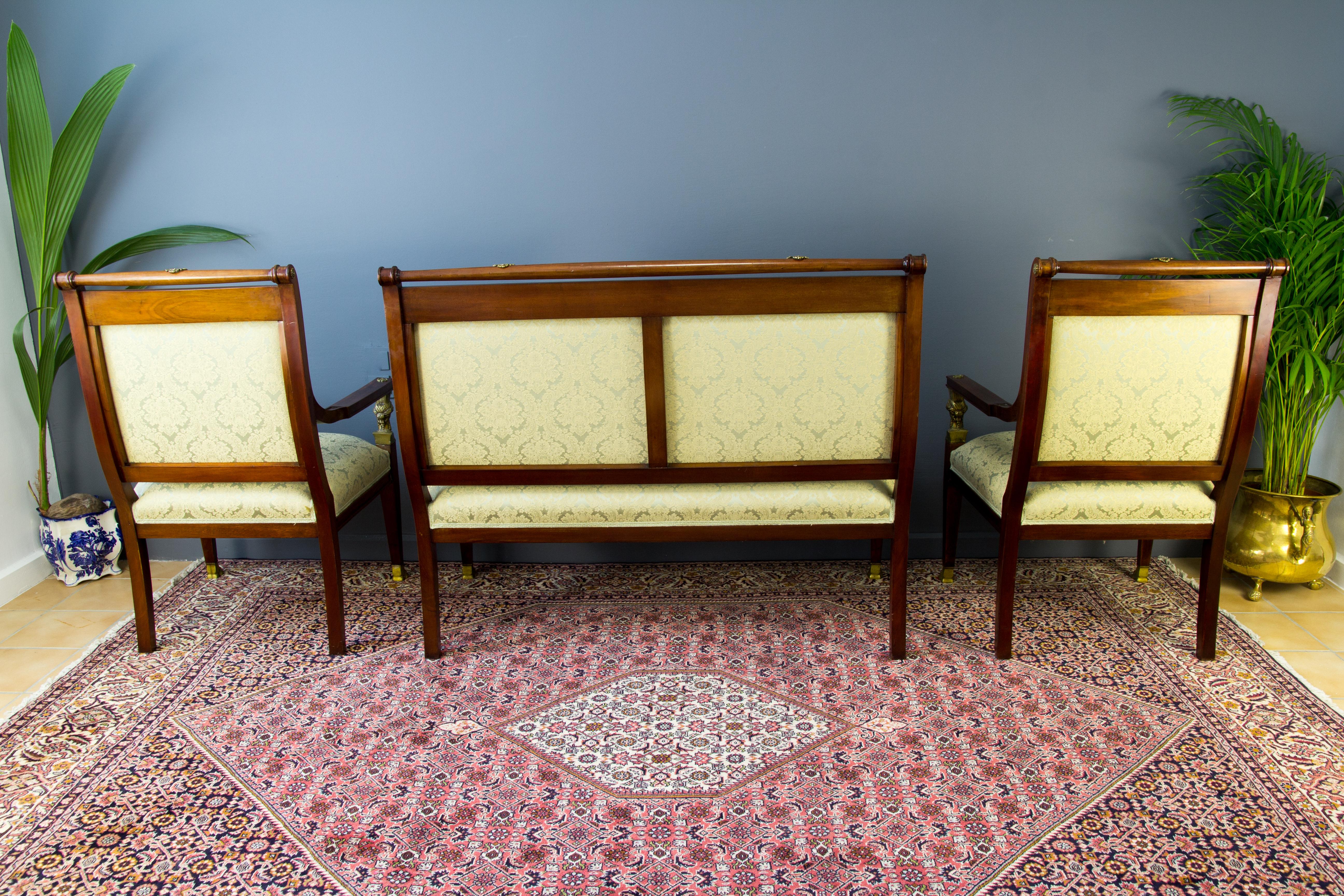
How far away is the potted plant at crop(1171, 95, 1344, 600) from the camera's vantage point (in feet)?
8.21

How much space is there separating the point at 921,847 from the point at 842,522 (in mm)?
890

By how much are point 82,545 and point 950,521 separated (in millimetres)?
3003

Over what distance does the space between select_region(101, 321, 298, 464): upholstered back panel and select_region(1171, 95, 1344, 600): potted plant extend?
113 inches

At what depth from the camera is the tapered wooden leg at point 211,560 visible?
3045mm

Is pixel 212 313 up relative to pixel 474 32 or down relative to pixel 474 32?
down

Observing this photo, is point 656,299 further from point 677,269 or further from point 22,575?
point 22,575

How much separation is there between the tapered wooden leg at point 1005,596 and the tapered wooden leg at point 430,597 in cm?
159

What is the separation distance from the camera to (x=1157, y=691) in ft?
7.31

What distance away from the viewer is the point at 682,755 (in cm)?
199

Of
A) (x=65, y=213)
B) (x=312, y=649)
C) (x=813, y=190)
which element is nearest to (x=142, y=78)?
(x=65, y=213)

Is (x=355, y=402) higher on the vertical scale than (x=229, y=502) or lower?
higher

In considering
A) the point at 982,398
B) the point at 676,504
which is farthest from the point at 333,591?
the point at 982,398

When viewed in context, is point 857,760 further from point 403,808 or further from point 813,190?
point 813,190

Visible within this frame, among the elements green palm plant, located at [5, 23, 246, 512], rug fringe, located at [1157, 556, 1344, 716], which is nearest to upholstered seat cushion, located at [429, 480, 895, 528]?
rug fringe, located at [1157, 556, 1344, 716]
